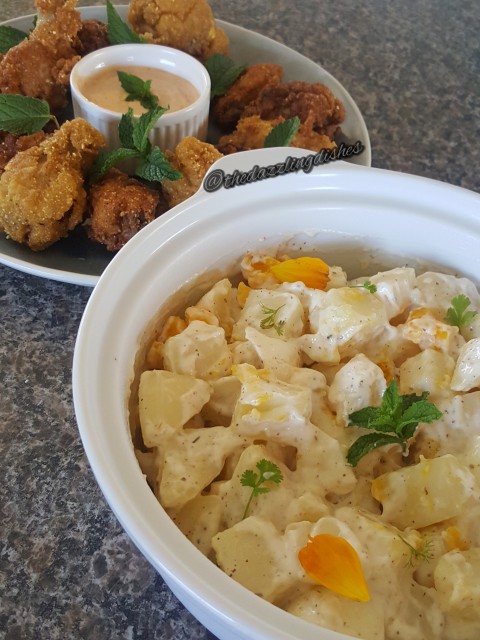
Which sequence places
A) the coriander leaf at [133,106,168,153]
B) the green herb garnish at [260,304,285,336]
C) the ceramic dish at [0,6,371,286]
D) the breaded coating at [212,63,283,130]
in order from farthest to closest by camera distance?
the breaded coating at [212,63,283,130] < the coriander leaf at [133,106,168,153] < the ceramic dish at [0,6,371,286] < the green herb garnish at [260,304,285,336]

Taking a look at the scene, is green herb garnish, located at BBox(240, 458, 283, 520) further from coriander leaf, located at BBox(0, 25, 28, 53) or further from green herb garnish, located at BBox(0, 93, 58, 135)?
coriander leaf, located at BBox(0, 25, 28, 53)

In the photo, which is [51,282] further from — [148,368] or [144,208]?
[148,368]

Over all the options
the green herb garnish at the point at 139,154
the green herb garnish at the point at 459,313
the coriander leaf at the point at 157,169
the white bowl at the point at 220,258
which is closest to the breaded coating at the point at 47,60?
the green herb garnish at the point at 139,154

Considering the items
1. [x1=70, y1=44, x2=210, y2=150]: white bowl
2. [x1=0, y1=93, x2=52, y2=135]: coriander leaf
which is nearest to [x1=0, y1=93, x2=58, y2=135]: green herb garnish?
[x1=0, y1=93, x2=52, y2=135]: coriander leaf

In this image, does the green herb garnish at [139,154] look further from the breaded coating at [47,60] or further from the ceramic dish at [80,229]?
the breaded coating at [47,60]

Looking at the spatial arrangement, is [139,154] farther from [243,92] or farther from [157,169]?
[243,92]

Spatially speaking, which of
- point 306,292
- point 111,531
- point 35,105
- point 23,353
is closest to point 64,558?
point 111,531
